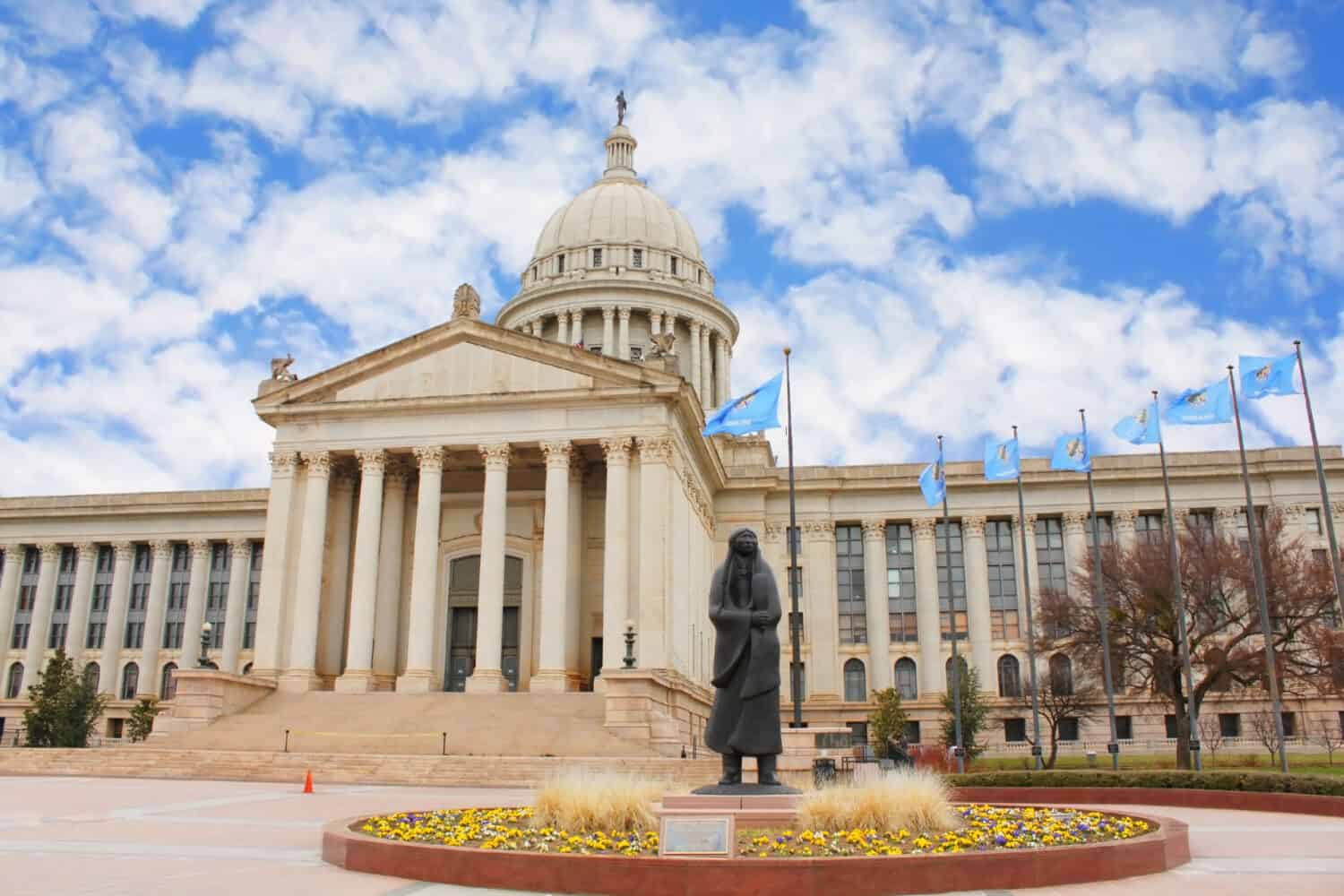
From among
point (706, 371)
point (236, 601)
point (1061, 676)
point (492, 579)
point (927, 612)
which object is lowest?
point (1061, 676)

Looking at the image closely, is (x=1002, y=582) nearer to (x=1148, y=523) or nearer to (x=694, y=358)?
(x=1148, y=523)

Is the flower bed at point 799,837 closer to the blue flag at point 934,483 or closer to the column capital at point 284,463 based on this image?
the blue flag at point 934,483

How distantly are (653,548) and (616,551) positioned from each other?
1.53 m

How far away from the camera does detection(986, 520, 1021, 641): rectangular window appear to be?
Answer: 64.2 m

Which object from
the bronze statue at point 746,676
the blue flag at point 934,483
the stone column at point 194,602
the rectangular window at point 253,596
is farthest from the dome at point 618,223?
the bronze statue at point 746,676

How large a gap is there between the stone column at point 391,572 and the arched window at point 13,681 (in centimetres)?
3415

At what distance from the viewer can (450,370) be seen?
50750 mm

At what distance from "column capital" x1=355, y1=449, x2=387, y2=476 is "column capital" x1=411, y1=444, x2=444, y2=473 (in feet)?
5.38

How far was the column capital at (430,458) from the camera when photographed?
163 feet

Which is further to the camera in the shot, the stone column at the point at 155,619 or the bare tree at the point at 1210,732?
the stone column at the point at 155,619

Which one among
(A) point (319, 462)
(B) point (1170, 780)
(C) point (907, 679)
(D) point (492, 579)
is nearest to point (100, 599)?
(A) point (319, 462)

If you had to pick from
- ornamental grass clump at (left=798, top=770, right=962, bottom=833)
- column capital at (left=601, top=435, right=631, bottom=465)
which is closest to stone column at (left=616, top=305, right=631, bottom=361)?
column capital at (left=601, top=435, right=631, bottom=465)

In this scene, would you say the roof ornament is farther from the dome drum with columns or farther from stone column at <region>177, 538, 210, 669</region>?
stone column at <region>177, 538, 210, 669</region>

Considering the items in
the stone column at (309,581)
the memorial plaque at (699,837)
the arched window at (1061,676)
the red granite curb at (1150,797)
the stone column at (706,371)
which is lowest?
the red granite curb at (1150,797)
